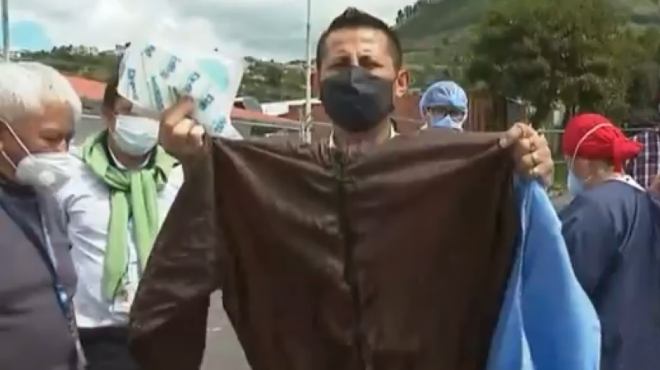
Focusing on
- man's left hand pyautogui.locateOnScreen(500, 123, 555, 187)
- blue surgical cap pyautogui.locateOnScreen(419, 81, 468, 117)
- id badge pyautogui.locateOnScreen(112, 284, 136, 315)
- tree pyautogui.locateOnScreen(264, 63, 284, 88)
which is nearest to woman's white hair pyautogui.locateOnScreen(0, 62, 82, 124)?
id badge pyautogui.locateOnScreen(112, 284, 136, 315)

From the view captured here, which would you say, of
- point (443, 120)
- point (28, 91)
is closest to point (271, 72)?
point (443, 120)

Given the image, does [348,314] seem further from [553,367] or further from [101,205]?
[101,205]

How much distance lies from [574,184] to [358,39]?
119 inches

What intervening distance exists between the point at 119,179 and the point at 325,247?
1.89 metres

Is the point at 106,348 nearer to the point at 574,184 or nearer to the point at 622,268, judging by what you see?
the point at 622,268

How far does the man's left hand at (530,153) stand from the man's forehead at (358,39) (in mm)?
443

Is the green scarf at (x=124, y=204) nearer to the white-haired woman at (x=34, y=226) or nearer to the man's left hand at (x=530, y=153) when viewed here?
the white-haired woman at (x=34, y=226)

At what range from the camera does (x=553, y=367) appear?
2.91 metres

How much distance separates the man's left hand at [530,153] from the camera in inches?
112

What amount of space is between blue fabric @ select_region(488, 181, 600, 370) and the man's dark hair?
1.64 ft

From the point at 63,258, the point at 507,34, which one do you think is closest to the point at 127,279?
the point at 63,258

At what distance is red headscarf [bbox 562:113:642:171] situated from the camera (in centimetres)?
588

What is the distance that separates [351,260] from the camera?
2.99 metres

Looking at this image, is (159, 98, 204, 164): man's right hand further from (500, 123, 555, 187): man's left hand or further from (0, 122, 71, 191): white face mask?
(0, 122, 71, 191): white face mask
